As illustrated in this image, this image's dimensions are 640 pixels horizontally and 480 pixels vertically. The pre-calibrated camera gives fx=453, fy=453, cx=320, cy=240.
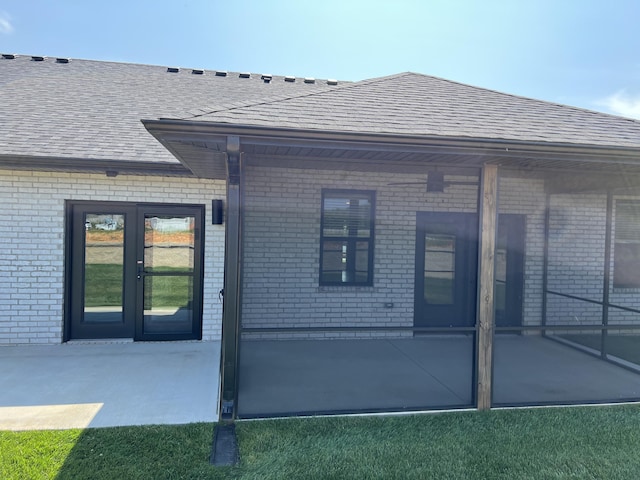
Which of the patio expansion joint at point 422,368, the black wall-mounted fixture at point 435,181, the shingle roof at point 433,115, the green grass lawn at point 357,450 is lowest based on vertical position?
the green grass lawn at point 357,450

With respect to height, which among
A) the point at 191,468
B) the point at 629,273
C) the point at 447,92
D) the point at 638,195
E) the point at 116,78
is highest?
the point at 116,78

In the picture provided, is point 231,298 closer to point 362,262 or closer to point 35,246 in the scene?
point 362,262

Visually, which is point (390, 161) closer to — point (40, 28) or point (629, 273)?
point (629, 273)

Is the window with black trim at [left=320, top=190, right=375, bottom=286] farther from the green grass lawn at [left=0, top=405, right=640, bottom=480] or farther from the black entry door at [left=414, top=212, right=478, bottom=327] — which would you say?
the green grass lawn at [left=0, top=405, right=640, bottom=480]

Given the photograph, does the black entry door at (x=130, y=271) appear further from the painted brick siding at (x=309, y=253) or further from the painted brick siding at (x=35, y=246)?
the painted brick siding at (x=309, y=253)

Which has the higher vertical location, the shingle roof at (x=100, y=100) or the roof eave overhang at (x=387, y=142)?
the shingle roof at (x=100, y=100)

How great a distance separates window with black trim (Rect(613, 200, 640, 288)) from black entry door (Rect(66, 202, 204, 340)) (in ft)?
23.8

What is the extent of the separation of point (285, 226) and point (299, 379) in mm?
2727

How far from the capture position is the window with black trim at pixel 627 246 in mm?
8109

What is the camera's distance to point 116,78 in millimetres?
9570

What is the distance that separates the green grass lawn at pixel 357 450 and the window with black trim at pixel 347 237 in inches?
136

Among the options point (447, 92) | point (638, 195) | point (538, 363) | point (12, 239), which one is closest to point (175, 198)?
point (12, 239)

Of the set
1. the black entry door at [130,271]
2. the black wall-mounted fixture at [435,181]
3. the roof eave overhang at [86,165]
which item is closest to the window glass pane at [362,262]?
the black wall-mounted fixture at [435,181]

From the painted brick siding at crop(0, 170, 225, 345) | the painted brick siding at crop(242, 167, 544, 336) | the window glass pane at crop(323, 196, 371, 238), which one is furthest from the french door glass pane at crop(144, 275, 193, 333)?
the window glass pane at crop(323, 196, 371, 238)
